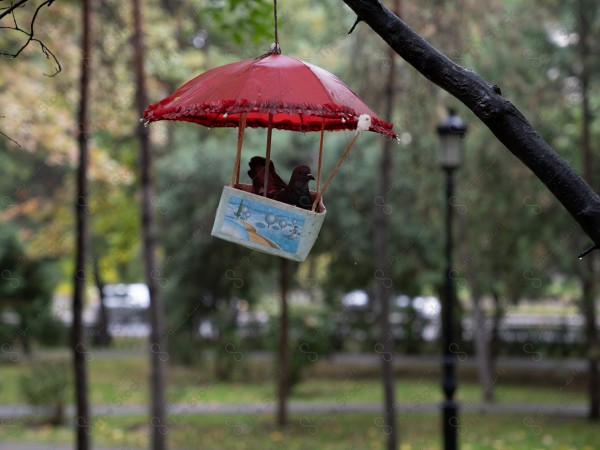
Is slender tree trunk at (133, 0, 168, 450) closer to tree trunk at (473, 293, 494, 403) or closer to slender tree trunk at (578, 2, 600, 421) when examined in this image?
slender tree trunk at (578, 2, 600, 421)

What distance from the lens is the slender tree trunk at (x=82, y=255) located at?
998cm

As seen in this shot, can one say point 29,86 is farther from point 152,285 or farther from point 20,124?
point 152,285

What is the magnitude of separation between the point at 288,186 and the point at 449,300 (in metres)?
6.96

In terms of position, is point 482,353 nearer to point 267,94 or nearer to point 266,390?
point 266,390

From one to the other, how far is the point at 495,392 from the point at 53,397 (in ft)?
34.5

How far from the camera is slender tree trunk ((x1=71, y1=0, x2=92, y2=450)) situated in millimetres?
9984

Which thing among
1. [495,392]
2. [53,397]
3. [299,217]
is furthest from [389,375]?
[299,217]

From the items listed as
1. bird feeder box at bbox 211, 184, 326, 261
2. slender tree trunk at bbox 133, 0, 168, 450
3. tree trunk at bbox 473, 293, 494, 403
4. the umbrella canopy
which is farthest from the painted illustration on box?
tree trunk at bbox 473, 293, 494, 403

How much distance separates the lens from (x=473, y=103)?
2977 mm

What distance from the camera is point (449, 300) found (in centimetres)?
1020

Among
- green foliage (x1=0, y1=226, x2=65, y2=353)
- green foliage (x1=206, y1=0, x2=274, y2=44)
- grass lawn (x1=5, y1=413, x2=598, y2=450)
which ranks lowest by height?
grass lawn (x1=5, y1=413, x2=598, y2=450)

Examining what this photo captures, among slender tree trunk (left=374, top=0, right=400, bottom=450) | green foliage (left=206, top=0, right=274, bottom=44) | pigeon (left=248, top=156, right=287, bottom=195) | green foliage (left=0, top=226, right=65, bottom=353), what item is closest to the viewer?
pigeon (left=248, top=156, right=287, bottom=195)

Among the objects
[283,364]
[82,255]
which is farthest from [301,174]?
[283,364]

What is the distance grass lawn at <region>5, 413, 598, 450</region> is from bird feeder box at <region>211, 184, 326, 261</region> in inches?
452
